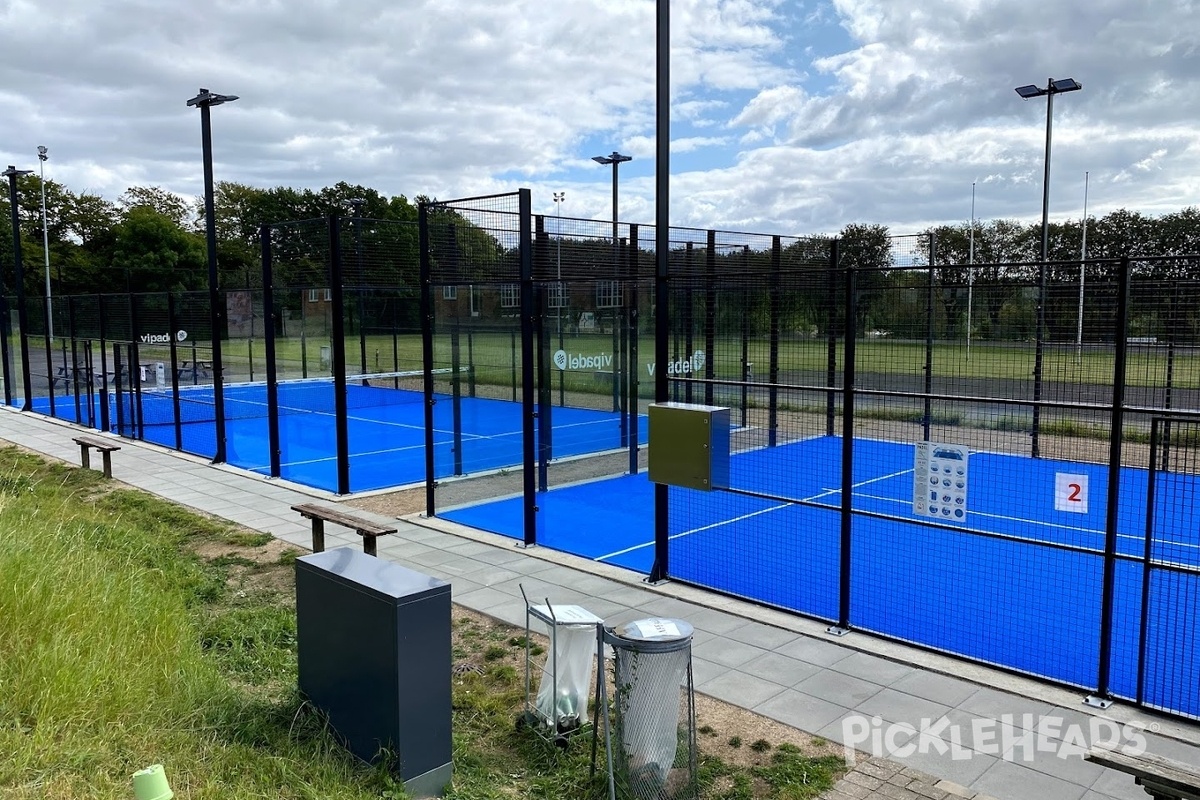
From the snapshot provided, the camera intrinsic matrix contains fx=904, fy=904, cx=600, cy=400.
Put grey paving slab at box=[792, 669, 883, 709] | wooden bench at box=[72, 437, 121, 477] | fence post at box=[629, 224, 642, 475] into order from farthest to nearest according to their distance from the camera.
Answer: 1. fence post at box=[629, 224, 642, 475]
2. wooden bench at box=[72, 437, 121, 477]
3. grey paving slab at box=[792, 669, 883, 709]

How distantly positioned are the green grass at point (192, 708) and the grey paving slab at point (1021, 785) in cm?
80

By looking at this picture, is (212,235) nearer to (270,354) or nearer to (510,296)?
(270,354)

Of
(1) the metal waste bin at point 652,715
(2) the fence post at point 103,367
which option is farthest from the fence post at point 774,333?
(2) the fence post at point 103,367

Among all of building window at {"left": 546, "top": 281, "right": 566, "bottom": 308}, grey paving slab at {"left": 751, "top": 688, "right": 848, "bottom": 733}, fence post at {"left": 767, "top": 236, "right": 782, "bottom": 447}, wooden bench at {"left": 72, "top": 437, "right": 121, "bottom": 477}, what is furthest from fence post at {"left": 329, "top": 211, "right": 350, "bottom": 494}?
grey paving slab at {"left": 751, "top": 688, "right": 848, "bottom": 733}

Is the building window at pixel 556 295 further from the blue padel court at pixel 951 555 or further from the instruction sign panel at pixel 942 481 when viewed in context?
the instruction sign panel at pixel 942 481

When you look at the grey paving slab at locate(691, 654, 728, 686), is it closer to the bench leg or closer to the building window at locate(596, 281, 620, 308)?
the bench leg

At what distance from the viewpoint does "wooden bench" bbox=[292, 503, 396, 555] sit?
840 cm

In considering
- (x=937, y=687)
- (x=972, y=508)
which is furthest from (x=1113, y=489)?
(x=972, y=508)

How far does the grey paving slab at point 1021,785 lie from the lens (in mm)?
4621

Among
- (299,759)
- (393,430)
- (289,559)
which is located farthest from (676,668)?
(393,430)

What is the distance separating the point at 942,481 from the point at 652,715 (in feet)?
10.7

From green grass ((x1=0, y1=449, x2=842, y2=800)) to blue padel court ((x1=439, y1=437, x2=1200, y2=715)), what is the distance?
2.65 m

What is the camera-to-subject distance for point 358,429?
787 inches

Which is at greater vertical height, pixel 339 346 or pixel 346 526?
pixel 339 346
